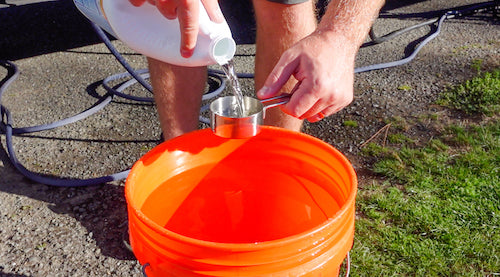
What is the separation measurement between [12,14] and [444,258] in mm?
2724

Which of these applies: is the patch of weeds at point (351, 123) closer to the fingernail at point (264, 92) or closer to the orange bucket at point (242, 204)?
the orange bucket at point (242, 204)

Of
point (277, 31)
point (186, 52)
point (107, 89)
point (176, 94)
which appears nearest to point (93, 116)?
point (107, 89)

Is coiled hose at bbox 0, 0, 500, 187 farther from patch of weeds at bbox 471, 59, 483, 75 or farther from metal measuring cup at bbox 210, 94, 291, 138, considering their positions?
metal measuring cup at bbox 210, 94, 291, 138

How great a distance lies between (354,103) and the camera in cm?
209

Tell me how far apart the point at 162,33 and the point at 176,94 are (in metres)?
0.52

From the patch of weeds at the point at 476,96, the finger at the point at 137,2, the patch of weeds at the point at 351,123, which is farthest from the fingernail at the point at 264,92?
the patch of weeds at the point at 476,96

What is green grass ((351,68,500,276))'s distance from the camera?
1.31 meters

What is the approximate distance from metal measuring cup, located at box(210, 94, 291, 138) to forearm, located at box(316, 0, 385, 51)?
7.1 inches

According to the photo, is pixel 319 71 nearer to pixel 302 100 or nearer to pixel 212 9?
pixel 302 100

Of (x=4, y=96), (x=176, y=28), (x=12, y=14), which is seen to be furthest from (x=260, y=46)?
(x=12, y=14)

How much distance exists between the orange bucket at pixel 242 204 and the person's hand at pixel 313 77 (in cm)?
9

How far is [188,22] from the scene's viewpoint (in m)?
0.84

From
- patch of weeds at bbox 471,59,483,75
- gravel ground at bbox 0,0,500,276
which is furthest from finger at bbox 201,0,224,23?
patch of weeds at bbox 471,59,483,75

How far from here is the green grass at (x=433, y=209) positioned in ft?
4.31
